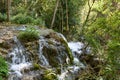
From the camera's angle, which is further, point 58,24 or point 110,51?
point 58,24

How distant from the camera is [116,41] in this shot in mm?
8078

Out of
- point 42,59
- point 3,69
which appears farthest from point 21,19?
point 3,69

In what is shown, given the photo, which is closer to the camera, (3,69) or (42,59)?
(3,69)

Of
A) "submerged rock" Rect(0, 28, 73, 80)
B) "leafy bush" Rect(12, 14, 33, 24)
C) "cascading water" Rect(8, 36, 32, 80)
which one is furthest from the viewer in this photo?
"leafy bush" Rect(12, 14, 33, 24)

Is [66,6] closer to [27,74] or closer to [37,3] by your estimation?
[37,3]

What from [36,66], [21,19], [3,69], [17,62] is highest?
[21,19]

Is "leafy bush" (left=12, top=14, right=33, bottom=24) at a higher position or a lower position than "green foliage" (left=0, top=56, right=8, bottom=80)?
higher

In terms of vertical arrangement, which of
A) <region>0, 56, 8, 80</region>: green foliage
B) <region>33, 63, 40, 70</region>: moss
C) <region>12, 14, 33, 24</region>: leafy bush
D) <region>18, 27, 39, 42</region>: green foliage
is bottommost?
<region>0, 56, 8, 80</region>: green foliage

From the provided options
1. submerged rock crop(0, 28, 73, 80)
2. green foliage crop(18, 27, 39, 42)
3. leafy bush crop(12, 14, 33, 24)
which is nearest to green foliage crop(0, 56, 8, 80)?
submerged rock crop(0, 28, 73, 80)

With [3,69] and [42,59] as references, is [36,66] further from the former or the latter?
[3,69]

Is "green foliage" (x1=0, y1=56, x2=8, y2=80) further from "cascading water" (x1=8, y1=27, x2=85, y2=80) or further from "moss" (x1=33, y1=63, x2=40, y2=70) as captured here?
"moss" (x1=33, y1=63, x2=40, y2=70)

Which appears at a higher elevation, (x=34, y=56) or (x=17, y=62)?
(x=34, y=56)

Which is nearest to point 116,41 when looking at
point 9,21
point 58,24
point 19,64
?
point 19,64

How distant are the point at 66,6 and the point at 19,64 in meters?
10.3
